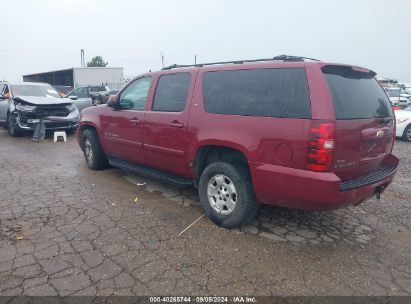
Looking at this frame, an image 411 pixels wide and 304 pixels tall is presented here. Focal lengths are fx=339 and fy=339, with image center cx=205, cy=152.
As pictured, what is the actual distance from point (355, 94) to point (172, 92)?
7.30 ft

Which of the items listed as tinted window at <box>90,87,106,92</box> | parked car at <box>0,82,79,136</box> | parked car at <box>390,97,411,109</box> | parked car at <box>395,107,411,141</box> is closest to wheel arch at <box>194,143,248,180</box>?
parked car at <box>0,82,79,136</box>

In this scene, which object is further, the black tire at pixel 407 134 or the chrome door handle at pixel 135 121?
the black tire at pixel 407 134

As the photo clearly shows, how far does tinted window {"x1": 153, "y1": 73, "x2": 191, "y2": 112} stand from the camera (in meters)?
4.27

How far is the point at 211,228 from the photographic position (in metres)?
3.84

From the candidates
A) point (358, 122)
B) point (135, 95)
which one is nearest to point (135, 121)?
point (135, 95)

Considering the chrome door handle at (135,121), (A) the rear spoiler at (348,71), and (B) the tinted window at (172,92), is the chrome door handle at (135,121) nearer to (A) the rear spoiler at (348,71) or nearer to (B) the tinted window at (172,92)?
(B) the tinted window at (172,92)

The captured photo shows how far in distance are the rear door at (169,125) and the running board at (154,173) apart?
89 millimetres

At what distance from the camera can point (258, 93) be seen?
3.47 meters

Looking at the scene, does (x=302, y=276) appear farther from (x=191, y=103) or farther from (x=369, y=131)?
(x=191, y=103)

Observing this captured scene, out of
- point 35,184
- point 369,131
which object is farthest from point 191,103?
point 35,184

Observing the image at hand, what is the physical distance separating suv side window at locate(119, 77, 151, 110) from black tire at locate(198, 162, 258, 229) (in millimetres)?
1682

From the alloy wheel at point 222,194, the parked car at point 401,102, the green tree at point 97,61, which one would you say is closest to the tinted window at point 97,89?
the alloy wheel at point 222,194

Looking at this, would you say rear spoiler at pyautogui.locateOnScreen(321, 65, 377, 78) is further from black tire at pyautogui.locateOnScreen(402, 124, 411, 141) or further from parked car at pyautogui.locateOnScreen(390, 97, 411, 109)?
parked car at pyautogui.locateOnScreen(390, 97, 411, 109)

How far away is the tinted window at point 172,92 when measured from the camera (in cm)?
427
